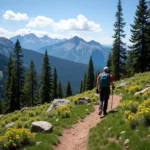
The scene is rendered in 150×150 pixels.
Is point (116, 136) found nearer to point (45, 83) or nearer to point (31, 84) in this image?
point (45, 83)

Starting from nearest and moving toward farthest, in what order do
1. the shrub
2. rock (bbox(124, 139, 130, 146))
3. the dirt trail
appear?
rock (bbox(124, 139, 130, 146)) < the shrub < the dirt trail

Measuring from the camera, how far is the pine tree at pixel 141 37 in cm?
4869

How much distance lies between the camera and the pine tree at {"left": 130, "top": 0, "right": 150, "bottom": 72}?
48.7m

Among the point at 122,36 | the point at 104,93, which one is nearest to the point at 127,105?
the point at 104,93

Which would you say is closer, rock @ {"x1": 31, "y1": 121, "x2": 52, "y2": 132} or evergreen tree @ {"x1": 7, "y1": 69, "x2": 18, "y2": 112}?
rock @ {"x1": 31, "y1": 121, "x2": 52, "y2": 132}

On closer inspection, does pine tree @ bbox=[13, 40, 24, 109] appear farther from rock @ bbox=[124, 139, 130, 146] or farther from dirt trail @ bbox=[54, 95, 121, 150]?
rock @ bbox=[124, 139, 130, 146]

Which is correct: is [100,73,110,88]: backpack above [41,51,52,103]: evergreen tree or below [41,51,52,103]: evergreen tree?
above

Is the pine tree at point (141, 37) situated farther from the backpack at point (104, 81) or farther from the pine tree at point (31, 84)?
the backpack at point (104, 81)

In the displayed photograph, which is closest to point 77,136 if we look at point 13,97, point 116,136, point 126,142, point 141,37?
point 116,136

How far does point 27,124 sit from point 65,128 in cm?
242

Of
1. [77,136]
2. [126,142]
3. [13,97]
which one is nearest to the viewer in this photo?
[126,142]

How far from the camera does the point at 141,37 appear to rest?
4856 cm

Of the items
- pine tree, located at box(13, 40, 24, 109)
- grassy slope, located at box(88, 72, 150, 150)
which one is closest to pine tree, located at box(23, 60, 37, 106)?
pine tree, located at box(13, 40, 24, 109)

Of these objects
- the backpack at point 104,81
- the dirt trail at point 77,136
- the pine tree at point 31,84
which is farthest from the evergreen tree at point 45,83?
the backpack at point 104,81
